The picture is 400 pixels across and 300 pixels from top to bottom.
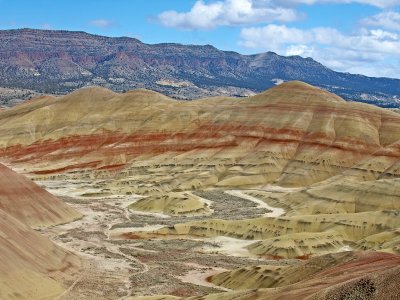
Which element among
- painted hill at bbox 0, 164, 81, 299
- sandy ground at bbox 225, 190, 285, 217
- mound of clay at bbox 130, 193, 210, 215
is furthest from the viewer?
mound of clay at bbox 130, 193, 210, 215

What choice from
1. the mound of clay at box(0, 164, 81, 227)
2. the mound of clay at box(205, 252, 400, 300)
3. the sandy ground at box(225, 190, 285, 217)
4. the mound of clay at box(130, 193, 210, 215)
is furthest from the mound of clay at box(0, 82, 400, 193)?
the mound of clay at box(205, 252, 400, 300)

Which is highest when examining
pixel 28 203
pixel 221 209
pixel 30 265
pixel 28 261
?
pixel 28 203

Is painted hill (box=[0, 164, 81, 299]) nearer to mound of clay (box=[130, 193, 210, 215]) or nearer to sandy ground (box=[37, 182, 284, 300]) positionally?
sandy ground (box=[37, 182, 284, 300])

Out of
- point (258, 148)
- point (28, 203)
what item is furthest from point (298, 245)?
point (258, 148)

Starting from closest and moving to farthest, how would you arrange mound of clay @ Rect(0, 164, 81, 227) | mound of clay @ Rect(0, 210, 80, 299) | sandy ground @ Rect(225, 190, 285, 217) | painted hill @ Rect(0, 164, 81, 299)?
1. mound of clay @ Rect(0, 210, 80, 299)
2. painted hill @ Rect(0, 164, 81, 299)
3. mound of clay @ Rect(0, 164, 81, 227)
4. sandy ground @ Rect(225, 190, 285, 217)

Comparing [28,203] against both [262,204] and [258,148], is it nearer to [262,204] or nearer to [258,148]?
[262,204]

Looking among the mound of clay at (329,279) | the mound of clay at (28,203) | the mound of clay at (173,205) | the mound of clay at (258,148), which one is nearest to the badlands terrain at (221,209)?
the mound of clay at (329,279)
